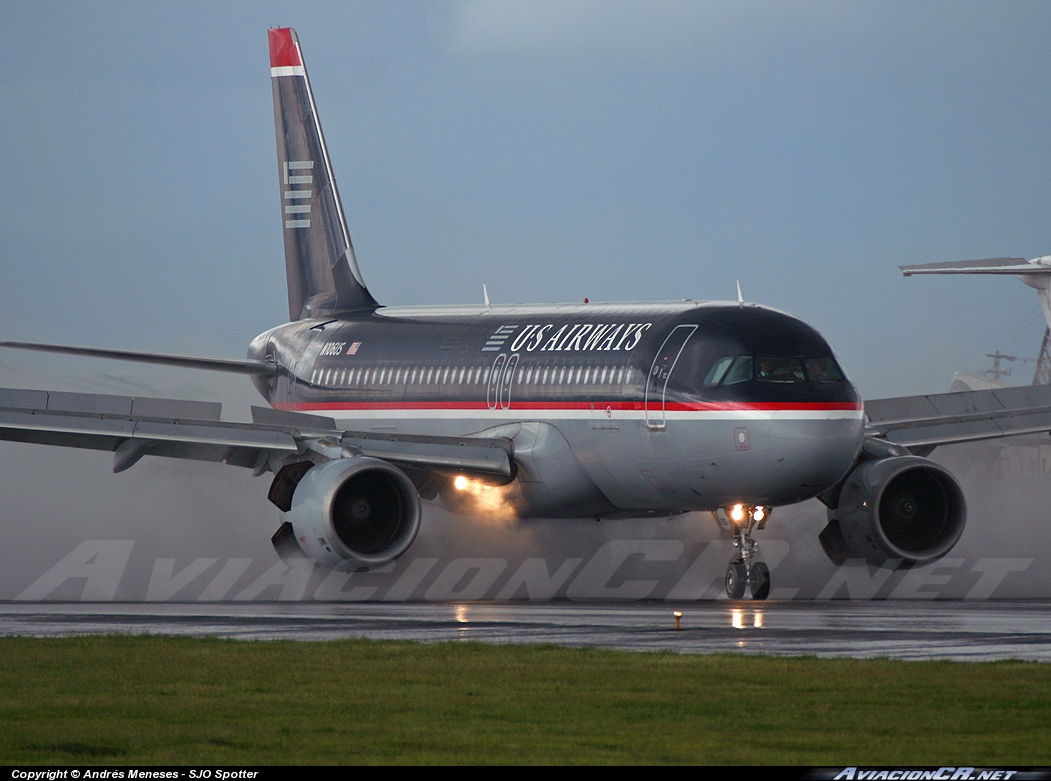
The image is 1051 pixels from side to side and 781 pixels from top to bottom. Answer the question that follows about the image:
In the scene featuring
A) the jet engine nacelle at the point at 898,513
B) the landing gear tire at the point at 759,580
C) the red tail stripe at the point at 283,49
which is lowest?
the landing gear tire at the point at 759,580

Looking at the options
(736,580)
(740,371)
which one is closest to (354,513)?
(736,580)

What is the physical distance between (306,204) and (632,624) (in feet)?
66.2

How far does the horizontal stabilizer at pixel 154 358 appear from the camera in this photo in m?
33.2

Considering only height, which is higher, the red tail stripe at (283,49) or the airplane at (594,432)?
the red tail stripe at (283,49)

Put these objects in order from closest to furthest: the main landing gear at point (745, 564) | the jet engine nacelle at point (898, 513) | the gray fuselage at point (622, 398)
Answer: the gray fuselage at point (622, 398), the main landing gear at point (745, 564), the jet engine nacelle at point (898, 513)

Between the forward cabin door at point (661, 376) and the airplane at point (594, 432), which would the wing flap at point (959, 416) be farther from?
the forward cabin door at point (661, 376)

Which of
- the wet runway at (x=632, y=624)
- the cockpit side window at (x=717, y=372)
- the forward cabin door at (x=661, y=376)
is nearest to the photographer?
the wet runway at (x=632, y=624)

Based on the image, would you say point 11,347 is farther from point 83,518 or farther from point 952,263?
Answer: point 952,263

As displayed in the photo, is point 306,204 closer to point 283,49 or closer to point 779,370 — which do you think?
point 283,49

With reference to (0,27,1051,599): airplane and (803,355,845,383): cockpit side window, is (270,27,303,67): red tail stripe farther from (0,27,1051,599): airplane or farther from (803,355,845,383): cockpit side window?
(803,355,845,383): cockpit side window

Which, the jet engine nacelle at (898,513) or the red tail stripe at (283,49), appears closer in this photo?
the jet engine nacelle at (898,513)

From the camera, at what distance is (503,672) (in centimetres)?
1650

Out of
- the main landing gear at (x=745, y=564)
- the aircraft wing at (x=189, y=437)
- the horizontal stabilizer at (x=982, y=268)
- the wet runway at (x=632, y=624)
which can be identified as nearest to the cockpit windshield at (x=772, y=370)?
the main landing gear at (x=745, y=564)
